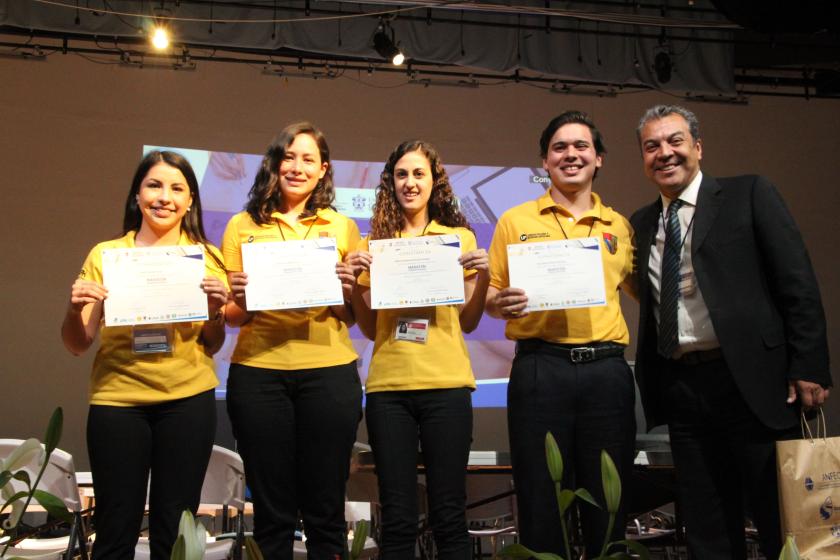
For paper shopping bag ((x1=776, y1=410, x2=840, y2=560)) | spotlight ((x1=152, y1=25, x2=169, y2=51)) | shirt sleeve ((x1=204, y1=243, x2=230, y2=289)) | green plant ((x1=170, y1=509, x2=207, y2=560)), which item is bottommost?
paper shopping bag ((x1=776, y1=410, x2=840, y2=560))

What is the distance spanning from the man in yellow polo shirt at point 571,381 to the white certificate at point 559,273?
27 millimetres

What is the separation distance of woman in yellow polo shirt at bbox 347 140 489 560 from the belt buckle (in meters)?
0.37

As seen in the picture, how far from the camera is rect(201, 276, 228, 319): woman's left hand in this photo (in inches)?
109

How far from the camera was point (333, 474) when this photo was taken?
8.98 ft

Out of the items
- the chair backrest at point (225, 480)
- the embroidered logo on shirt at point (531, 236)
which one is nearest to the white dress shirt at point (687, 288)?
the embroidered logo on shirt at point (531, 236)

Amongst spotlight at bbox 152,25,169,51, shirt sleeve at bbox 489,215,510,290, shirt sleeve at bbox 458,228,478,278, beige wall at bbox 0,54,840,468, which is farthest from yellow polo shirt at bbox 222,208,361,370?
beige wall at bbox 0,54,840,468

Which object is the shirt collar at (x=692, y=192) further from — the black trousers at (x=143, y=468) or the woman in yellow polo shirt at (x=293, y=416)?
the black trousers at (x=143, y=468)

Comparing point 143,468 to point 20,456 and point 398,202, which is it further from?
point 20,456

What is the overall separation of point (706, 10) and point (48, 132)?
6.52 meters

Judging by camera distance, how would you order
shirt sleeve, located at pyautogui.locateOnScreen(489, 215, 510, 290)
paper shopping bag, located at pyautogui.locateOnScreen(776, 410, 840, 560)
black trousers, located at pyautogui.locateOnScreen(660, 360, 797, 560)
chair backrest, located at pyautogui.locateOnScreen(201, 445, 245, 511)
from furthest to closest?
chair backrest, located at pyautogui.locateOnScreen(201, 445, 245, 511), shirt sleeve, located at pyautogui.locateOnScreen(489, 215, 510, 290), black trousers, located at pyautogui.locateOnScreen(660, 360, 797, 560), paper shopping bag, located at pyautogui.locateOnScreen(776, 410, 840, 560)

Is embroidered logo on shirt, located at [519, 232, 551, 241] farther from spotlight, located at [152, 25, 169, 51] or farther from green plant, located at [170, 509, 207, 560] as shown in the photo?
spotlight, located at [152, 25, 169, 51]

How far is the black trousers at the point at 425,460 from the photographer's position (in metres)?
2.72

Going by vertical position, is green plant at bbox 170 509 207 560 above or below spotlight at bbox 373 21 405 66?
below

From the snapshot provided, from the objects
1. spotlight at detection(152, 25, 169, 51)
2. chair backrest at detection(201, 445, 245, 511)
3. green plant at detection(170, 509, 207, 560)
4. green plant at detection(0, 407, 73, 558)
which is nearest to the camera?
green plant at detection(170, 509, 207, 560)
